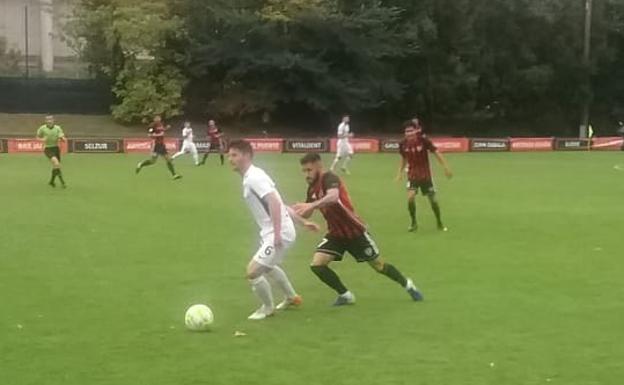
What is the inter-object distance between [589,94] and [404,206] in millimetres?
45817

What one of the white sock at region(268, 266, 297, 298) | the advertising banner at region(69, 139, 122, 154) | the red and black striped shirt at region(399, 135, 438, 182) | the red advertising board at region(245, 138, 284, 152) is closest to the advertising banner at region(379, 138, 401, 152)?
the red advertising board at region(245, 138, 284, 152)

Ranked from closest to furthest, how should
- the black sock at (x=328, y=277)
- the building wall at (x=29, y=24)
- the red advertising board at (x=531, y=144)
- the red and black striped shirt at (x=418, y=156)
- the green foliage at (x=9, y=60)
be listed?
the black sock at (x=328, y=277) → the red and black striped shirt at (x=418, y=156) → the red advertising board at (x=531, y=144) → the green foliage at (x=9, y=60) → the building wall at (x=29, y=24)

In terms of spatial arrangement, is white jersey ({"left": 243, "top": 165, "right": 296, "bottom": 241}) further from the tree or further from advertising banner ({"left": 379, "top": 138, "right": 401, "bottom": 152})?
the tree

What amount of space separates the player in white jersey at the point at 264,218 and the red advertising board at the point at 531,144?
147ft

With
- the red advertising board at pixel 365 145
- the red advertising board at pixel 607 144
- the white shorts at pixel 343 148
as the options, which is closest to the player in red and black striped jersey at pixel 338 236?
the white shorts at pixel 343 148

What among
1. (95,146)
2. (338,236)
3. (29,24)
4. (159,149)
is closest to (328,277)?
(338,236)

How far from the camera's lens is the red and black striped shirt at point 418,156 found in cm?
1841

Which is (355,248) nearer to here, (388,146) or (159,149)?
(159,149)

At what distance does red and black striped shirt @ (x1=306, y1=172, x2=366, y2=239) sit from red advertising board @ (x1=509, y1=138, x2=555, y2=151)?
43.9m

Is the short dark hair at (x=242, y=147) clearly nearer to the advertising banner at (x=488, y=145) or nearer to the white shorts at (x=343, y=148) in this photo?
the white shorts at (x=343, y=148)

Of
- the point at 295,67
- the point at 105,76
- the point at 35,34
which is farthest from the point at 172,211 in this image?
the point at 35,34

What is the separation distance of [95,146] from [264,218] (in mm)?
38918

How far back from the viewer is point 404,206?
23.1m

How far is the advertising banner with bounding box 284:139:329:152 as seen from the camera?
50875 mm
